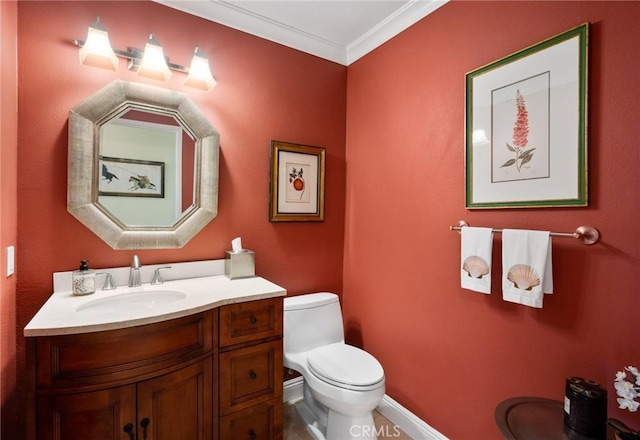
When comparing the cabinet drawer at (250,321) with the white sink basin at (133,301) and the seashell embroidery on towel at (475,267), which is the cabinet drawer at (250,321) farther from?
the seashell embroidery on towel at (475,267)

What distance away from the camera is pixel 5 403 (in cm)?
130

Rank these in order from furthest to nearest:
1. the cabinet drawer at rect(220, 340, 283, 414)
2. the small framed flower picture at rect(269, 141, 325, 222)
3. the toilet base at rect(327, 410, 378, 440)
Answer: the small framed flower picture at rect(269, 141, 325, 222), the toilet base at rect(327, 410, 378, 440), the cabinet drawer at rect(220, 340, 283, 414)

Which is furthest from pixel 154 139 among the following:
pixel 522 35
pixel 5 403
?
pixel 522 35

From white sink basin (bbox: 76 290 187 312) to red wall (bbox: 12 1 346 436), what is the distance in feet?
0.73

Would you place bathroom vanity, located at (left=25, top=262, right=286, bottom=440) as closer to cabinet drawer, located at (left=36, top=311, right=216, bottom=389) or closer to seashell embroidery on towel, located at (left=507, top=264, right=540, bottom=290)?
cabinet drawer, located at (left=36, top=311, right=216, bottom=389)

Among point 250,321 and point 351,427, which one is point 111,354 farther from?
point 351,427

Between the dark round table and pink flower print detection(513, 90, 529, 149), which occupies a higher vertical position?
pink flower print detection(513, 90, 529, 149)

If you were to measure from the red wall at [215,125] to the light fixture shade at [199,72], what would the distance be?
74 mm

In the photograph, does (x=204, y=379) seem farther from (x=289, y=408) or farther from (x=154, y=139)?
(x=154, y=139)

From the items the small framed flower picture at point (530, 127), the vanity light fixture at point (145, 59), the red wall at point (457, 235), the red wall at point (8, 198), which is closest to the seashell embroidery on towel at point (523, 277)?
the red wall at point (457, 235)

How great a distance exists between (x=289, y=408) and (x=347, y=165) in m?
1.81

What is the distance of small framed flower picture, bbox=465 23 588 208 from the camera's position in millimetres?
1180

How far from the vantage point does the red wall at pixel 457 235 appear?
110 centimetres

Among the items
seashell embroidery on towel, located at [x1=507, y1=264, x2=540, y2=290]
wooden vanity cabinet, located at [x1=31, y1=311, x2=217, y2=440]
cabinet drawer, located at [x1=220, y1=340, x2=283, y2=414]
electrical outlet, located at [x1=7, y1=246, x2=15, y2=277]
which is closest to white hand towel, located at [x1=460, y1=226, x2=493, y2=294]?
seashell embroidery on towel, located at [x1=507, y1=264, x2=540, y2=290]
